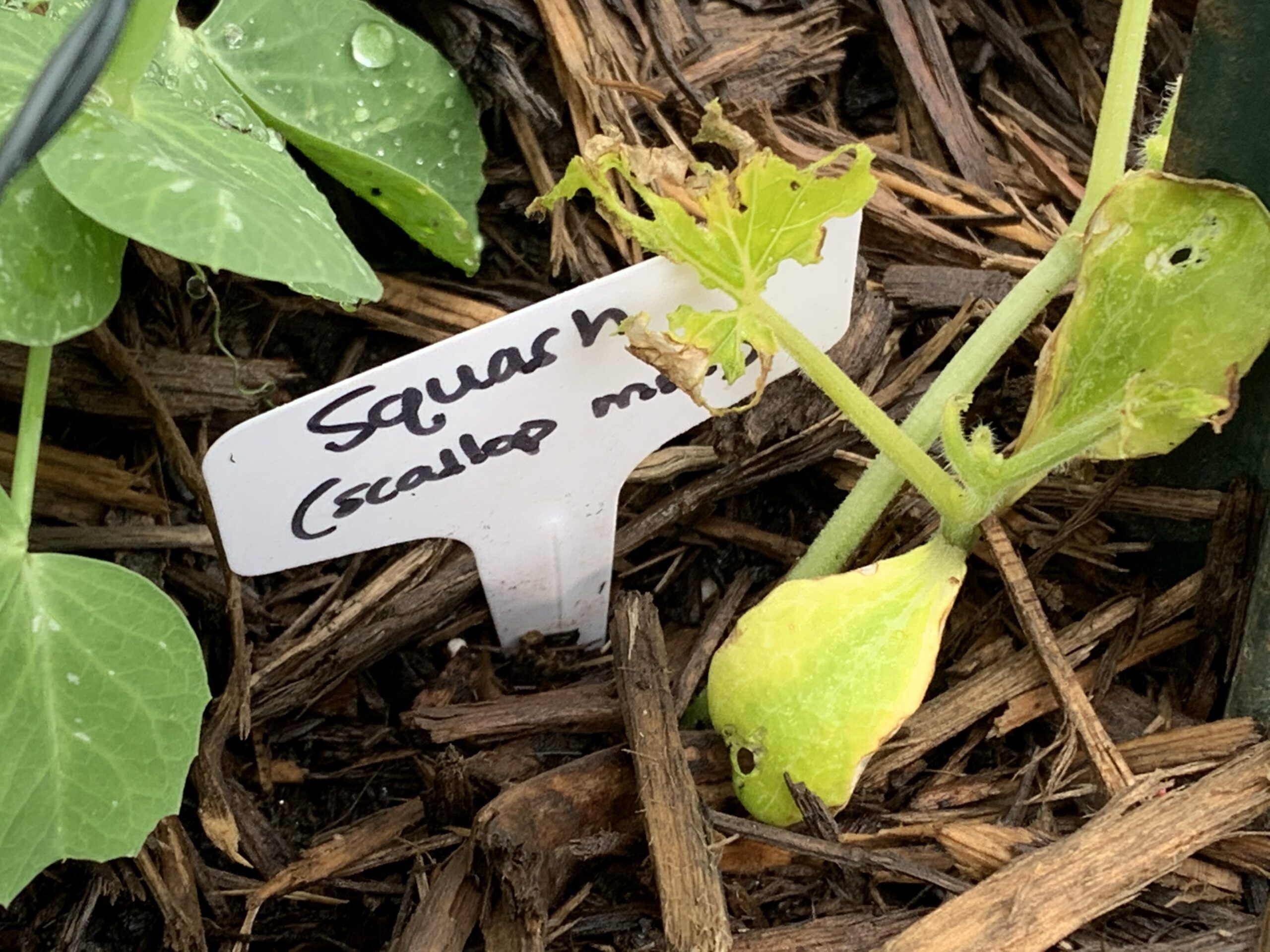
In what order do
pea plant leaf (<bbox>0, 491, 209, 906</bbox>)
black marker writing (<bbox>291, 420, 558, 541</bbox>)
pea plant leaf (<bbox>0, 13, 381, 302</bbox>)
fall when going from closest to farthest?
pea plant leaf (<bbox>0, 13, 381, 302</bbox>), pea plant leaf (<bbox>0, 491, 209, 906</bbox>), black marker writing (<bbox>291, 420, 558, 541</bbox>)

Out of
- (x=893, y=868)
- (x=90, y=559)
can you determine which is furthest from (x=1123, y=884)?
(x=90, y=559)

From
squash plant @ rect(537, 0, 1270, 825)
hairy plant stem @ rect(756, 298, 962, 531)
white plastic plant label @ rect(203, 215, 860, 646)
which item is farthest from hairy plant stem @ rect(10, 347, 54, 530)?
hairy plant stem @ rect(756, 298, 962, 531)

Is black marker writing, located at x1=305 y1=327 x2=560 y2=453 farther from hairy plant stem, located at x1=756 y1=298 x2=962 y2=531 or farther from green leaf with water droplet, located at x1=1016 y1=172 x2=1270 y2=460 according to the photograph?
green leaf with water droplet, located at x1=1016 y1=172 x2=1270 y2=460

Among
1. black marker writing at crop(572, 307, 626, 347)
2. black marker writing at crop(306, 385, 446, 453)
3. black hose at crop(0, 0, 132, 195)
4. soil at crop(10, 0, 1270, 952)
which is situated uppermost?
black hose at crop(0, 0, 132, 195)

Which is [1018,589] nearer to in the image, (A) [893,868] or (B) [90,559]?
(A) [893,868]

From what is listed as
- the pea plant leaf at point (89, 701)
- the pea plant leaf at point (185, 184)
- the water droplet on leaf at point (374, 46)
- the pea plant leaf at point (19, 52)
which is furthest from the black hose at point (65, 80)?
the water droplet on leaf at point (374, 46)

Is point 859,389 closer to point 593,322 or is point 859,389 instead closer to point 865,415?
point 865,415
